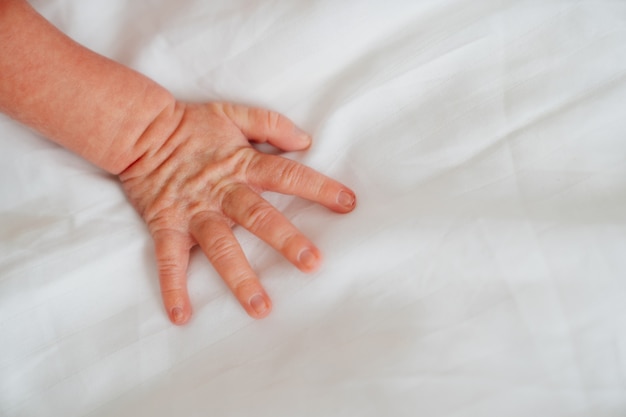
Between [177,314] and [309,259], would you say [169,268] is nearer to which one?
[177,314]

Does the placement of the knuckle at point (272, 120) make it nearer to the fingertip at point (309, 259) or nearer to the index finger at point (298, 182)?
the index finger at point (298, 182)

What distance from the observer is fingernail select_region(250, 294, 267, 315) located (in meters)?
0.55

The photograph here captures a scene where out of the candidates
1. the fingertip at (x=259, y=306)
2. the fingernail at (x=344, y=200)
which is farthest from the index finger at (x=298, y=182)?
the fingertip at (x=259, y=306)

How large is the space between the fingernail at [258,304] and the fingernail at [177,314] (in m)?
0.08

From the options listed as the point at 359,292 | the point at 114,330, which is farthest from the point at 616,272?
the point at 114,330

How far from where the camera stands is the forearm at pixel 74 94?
651 mm

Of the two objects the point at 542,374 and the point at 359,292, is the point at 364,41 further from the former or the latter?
the point at 542,374

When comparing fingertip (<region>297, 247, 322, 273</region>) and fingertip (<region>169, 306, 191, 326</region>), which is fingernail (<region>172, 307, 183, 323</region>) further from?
fingertip (<region>297, 247, 322, 273</region>)

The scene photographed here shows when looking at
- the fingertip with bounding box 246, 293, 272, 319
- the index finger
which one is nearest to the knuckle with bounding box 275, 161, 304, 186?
the index finger

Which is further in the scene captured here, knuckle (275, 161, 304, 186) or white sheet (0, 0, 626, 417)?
knuckle (275, 161, 304, 186)

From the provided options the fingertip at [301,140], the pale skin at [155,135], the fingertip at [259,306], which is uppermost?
the fingertip at [301,140]

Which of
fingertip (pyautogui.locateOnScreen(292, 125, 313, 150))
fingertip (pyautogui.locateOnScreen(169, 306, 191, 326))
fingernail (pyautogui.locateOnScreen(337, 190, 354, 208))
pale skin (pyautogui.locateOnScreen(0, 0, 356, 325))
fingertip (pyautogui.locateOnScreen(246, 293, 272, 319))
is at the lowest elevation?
fingertip (pyautogui.locateOnScreen(169, 306, 191, 326))

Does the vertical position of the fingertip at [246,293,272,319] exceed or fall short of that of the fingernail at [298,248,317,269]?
it falls short

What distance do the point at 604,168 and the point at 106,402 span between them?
1.73ft
